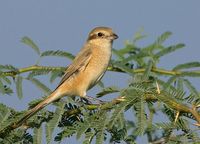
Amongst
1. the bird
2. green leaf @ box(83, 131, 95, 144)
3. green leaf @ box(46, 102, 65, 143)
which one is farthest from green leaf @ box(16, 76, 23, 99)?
green leaf @ box(83, 131, 95, 144)

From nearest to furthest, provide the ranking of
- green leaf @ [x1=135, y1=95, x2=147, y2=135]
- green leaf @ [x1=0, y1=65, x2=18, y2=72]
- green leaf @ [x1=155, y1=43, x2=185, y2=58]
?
green leaf @ [x1=135, y1=95, x2=147, y2=135] < green leaf @ [x1=0, y1=65, x2=18, y2=72] < green leaf @ [x1=155, y1=43, x2=185, y2=58]

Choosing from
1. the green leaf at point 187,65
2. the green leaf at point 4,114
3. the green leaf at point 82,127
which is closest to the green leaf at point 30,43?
the green leaf at point 187,65

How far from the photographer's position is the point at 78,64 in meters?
5.78

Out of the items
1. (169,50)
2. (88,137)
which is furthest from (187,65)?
(88,137)

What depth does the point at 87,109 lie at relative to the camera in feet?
11.1

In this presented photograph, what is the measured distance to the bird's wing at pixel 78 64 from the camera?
5.55 m

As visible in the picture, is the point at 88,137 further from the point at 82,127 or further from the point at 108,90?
the point at 108,90

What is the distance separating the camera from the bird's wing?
5552 millimetres

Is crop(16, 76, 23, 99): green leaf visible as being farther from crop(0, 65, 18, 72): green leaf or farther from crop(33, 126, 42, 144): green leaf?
crop(33, 126, 42, 144): green leaf

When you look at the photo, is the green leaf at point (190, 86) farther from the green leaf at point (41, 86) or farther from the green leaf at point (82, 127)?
the green leaf at point (82, 127)

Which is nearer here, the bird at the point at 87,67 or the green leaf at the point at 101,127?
the green leaf at the point at 101,127

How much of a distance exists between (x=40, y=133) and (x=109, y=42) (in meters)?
3.18

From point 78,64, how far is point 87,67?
0.21 meters

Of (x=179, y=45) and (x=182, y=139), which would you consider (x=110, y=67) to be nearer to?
(x=179, y=45)
